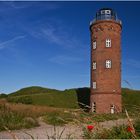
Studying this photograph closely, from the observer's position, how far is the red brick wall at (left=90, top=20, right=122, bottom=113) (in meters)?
34.5

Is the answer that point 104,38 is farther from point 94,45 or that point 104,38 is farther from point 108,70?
point 108,70

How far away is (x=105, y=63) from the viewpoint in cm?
3506

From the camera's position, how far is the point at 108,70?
3484 cm

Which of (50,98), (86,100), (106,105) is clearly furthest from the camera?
(50,98)

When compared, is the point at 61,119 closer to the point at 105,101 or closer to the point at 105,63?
the point at 105,101

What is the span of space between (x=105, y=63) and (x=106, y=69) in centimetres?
70

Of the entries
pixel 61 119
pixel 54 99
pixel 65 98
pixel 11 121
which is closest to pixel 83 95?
pixel 65 98

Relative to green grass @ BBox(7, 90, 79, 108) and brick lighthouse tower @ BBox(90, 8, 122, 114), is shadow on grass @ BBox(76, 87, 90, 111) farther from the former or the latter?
brick lighthouse tower @ BBox(90, 8, 122, 114)

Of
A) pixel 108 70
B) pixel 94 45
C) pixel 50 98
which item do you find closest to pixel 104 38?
pixel 94 45

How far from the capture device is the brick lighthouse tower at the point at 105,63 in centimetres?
3456

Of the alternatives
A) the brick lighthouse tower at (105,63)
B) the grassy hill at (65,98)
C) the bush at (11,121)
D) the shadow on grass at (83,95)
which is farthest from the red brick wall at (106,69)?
the bush at (11,121)

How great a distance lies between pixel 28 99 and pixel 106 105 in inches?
750

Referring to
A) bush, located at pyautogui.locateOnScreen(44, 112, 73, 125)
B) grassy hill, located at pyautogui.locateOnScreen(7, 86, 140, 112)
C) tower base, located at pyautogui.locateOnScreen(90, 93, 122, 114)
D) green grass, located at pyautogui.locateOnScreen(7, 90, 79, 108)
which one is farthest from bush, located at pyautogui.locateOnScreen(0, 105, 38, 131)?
green grass, located at pyautogui.locateOnScreen(7, 90, 79, 108)

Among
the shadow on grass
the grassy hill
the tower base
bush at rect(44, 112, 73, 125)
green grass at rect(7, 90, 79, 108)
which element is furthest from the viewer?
green grass at rect(7, 90, 79, 108)
